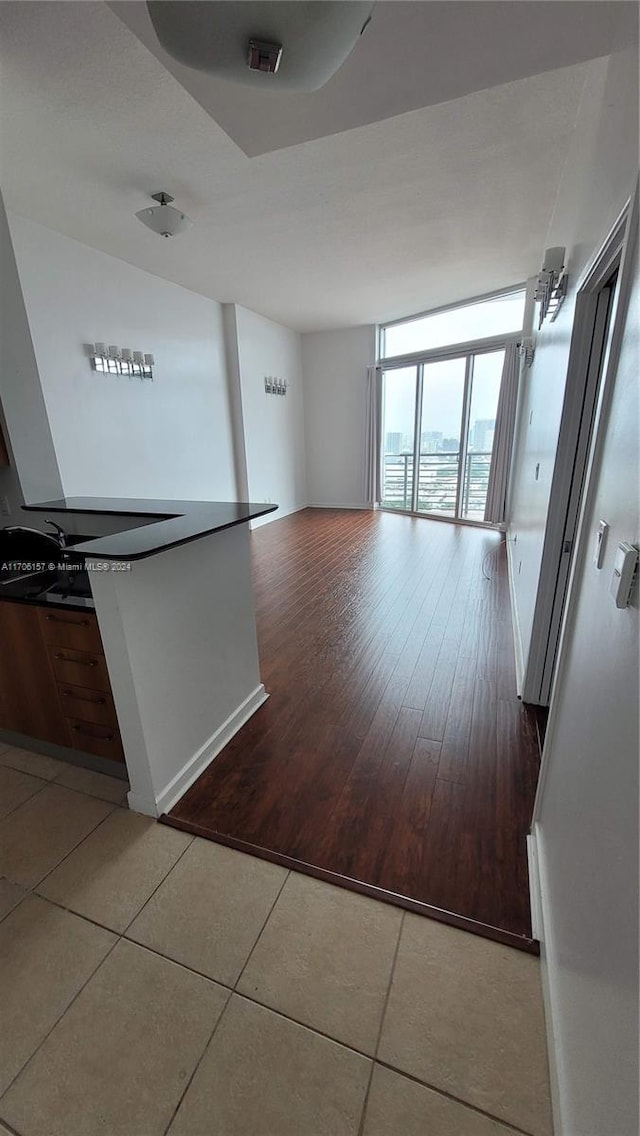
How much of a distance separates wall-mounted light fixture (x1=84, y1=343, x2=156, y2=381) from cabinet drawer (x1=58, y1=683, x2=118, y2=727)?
3.03 m

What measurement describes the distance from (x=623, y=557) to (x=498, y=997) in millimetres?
1160

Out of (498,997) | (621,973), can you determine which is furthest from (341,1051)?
(621,973)

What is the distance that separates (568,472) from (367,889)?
5.89 feet

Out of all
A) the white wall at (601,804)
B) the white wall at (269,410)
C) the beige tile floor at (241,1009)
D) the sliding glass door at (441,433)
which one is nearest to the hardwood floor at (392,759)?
the beige tile floor at (241,1009)

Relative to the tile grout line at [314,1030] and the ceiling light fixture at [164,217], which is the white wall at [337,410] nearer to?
the ceiling light fixture at [164,217]

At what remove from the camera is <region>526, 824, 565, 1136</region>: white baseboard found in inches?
34.6

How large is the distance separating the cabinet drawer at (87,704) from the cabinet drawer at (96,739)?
3 cm

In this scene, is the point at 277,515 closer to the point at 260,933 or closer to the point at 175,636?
the point at 175,636

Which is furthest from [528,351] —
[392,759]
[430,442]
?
[392,759]

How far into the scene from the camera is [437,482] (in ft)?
20.7

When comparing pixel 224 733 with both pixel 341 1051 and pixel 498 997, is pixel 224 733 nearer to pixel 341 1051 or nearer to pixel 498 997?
pixel 341 1051

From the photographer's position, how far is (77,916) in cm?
128

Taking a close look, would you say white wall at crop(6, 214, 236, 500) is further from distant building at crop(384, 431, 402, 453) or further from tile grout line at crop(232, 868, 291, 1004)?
tile grout line at crop(232, 868, 291, 1004)

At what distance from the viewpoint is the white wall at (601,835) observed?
0.64m
